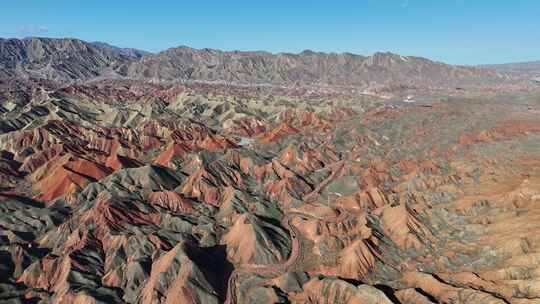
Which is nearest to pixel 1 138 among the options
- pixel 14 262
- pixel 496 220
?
pixel 14 262

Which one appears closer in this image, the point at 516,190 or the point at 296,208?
the point at 516,190

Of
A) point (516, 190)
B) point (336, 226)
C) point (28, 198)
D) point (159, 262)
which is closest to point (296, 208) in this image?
point (336, 226)

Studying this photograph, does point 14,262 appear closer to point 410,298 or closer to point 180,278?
point 180,278

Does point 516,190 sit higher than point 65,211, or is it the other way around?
point 516,190

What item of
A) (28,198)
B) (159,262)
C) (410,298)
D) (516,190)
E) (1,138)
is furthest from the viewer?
(1,138)

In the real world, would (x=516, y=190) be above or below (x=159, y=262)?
above

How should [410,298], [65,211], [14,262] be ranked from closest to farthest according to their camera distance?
[410,298], [14,262], [65,211]

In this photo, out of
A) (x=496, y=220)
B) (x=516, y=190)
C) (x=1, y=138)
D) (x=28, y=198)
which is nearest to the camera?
(x=496, y=220)

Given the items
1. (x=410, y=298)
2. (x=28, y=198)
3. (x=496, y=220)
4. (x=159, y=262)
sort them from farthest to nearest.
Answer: (x=28, y=198) → (x=496, y=220) → (x=159, y=262) → (x=410, y=298)

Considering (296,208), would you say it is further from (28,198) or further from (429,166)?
(28,198)
